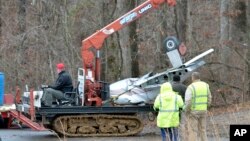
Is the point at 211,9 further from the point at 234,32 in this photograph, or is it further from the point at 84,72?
the point at 84,72

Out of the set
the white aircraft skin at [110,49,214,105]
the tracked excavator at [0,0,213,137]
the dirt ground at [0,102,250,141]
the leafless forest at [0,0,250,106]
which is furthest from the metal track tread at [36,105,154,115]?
the leafless forest at [0,0,250,106]

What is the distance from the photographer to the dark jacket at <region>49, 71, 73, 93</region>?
18562 millimetres

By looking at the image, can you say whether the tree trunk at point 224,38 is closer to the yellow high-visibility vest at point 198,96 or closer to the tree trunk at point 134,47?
the tree trunk at point 134,47

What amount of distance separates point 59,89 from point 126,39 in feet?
35.6

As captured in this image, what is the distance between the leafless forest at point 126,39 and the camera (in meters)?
28.9

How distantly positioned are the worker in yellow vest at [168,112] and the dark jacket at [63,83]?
14.7 feet

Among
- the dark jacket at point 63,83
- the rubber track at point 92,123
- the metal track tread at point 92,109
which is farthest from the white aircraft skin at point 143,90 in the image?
the dark jacket at point 63,83

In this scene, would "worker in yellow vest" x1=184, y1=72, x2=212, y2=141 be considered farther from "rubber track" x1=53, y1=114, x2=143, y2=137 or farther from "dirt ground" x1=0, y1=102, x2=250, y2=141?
"rubber track" x1=53, y1=114, x2=143, y2=137

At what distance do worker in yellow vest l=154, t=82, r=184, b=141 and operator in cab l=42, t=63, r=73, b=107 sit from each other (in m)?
4.52

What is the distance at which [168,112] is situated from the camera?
47.7 feet

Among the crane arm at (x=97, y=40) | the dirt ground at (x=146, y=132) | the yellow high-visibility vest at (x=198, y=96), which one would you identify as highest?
the crane arm at (x=97, y=40)

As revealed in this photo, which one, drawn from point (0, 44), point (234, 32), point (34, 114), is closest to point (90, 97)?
point (34, 114)

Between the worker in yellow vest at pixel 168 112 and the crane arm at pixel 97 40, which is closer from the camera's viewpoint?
the worker in yellow vest at pixel 168 112

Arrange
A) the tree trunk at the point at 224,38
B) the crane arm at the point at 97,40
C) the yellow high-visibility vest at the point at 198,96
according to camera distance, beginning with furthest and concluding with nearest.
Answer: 1. the tree trunk at the point at 224,38
2. the crane arm at the point at 97,40
3. the yellow high-visibility vest at the point at 198,96
